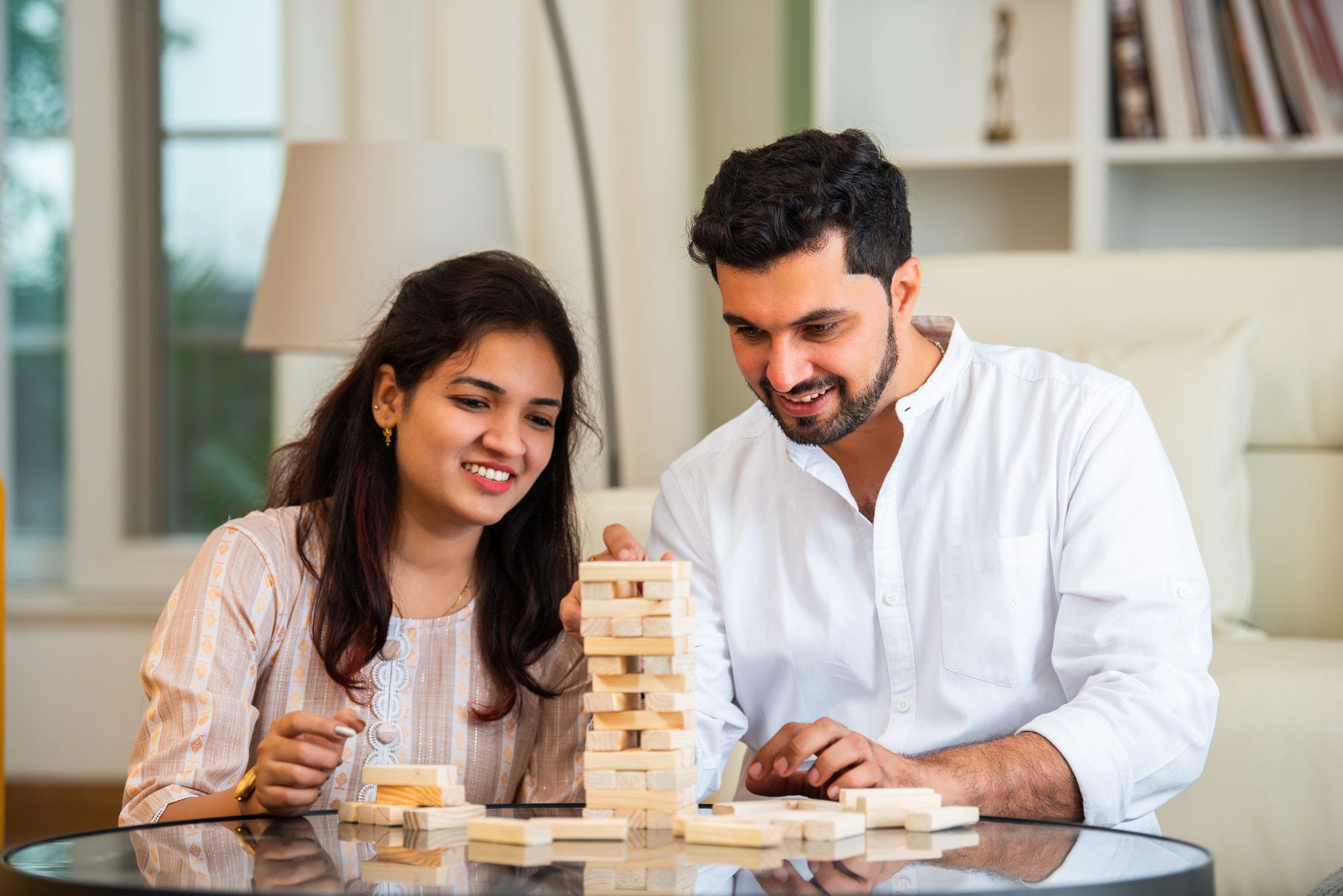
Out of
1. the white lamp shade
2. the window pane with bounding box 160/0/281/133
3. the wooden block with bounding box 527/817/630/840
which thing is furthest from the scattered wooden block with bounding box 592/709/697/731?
the window pane with bounding box 160/0/281/133

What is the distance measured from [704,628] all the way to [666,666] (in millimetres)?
501

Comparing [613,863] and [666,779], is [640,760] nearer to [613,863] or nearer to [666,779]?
[666,779]

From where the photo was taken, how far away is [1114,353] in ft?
6.54

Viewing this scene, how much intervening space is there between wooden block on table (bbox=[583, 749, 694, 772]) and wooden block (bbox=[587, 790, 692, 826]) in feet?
0.06

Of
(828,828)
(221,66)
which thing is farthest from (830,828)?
(221,66)

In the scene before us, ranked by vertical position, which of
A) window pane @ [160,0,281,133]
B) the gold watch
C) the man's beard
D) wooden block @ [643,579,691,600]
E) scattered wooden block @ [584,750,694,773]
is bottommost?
the gold watch

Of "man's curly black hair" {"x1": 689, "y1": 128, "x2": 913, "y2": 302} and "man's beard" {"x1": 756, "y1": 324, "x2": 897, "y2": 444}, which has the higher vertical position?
"man's curly black hair" {"x1": 689, "y1": 128, "x2": 913, "y2": 302}

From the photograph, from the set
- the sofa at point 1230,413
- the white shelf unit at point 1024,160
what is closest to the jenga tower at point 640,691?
the sofa at point 1230,413

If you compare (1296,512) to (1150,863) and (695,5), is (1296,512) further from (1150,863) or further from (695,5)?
(695,5)

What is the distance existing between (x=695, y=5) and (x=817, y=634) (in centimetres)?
173

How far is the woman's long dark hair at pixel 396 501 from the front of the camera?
5.05 ft

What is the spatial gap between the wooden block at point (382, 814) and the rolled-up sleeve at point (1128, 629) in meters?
0.59

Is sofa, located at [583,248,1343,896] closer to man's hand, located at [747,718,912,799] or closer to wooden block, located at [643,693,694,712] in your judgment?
man's hand, located at [747,718,912,799]

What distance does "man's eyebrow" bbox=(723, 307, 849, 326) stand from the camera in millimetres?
1419
